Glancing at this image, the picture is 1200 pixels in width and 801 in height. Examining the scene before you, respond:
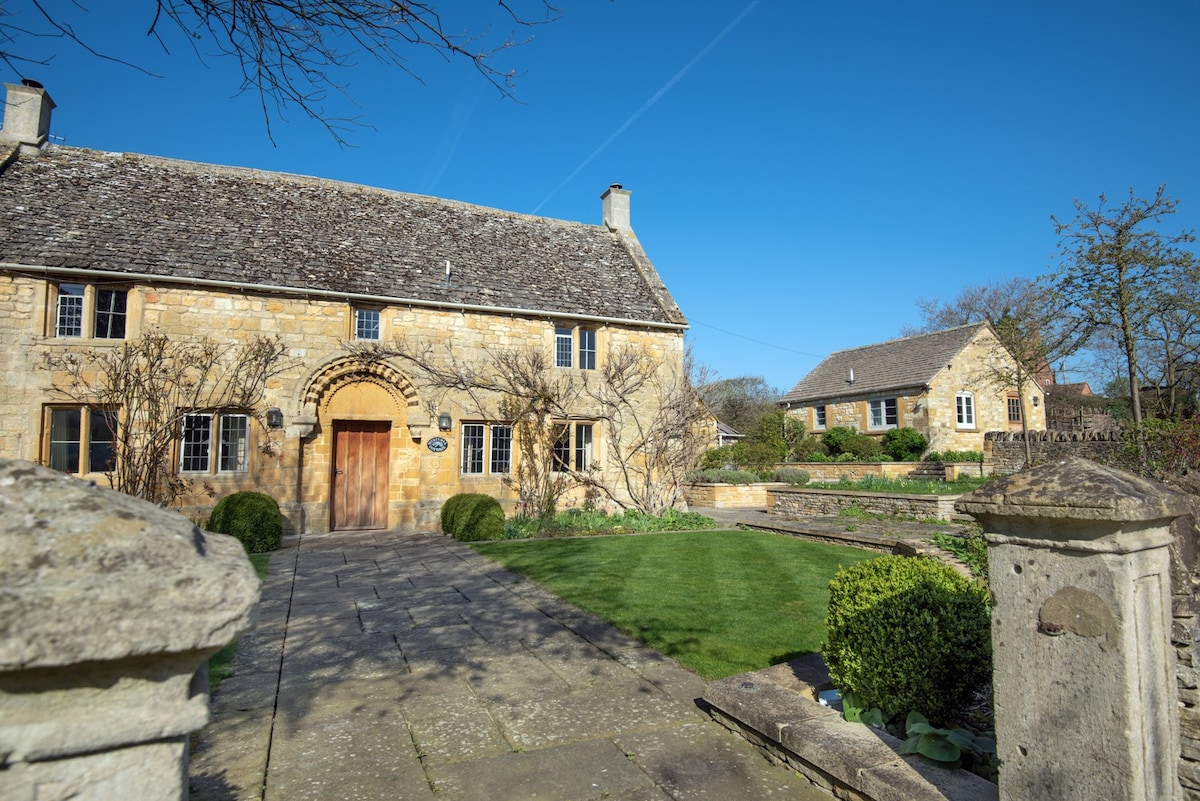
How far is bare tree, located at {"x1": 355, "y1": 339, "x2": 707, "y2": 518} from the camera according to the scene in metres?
15.9

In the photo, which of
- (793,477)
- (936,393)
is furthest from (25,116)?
(936,393)

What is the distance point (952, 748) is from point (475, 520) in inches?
430

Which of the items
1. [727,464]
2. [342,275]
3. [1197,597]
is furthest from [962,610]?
[727,464]

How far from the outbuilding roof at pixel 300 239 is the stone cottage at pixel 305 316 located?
2.1 inches

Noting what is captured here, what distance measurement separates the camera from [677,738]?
422 cm

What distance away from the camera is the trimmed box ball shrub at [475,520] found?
1341 centimetres

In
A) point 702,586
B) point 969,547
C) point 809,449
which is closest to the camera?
point 702,586

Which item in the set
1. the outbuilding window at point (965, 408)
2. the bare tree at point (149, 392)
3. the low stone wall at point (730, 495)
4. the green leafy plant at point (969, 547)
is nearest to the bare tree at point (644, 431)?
the low stone wall at point (730, 495)

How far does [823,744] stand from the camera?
142 inches

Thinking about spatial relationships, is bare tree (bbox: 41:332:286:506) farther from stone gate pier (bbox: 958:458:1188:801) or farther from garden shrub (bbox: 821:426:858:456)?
garden shrub (bbox: 821:426:858:456)

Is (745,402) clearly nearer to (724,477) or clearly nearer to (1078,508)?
(724,477)

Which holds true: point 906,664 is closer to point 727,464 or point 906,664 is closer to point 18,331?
point 18,331

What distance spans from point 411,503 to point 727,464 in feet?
46.0

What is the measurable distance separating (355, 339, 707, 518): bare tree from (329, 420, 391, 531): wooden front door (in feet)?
5.23
